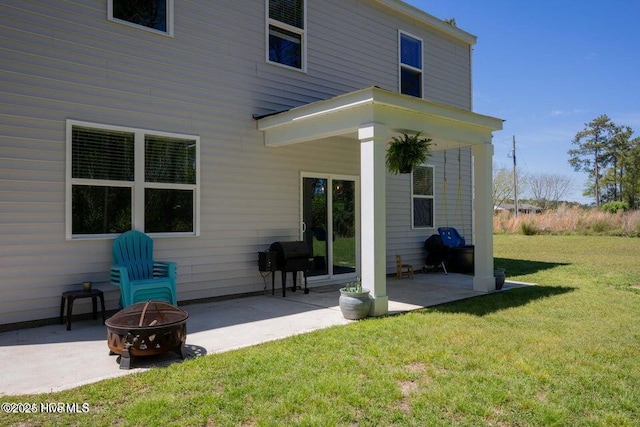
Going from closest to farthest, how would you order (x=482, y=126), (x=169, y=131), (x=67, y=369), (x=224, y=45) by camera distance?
(x=67, y=369), (x=169, y=131), (x=224, y=45), (x=482, y=126)

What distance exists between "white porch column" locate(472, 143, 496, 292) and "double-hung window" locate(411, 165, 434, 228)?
103 inches

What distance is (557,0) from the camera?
36.4ft

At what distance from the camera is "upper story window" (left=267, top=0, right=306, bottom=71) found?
7.18 metres

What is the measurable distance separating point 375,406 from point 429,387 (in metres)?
0.52

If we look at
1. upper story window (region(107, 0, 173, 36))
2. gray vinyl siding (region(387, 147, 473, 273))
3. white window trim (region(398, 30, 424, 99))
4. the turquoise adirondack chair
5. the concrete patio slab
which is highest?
white window trim (region(398, 30, 424, 99))

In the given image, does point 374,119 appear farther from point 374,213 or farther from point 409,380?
point 409,380

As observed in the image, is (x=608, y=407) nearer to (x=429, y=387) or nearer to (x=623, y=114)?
(x=429, y=387)

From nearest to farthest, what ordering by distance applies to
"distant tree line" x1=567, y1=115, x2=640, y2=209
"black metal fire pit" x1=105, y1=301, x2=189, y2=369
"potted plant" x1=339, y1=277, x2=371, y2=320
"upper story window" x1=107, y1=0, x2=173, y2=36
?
"black metal fire pit" x1=105, y1=301, x2=189, y2=369 → "potted plant" x1=339, y1=277, x2=371, y2=320 → "upper story window" x1=107, y1=0, x2=173, y2=36 → "distant tree line" x1=567, y1=115, x2=640, y2=209

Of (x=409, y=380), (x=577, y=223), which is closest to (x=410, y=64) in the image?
(x=409, y=380)

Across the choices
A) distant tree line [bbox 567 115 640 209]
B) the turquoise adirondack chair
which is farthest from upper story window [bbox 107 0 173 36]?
distant tree line [bbox 567 115 640 209]

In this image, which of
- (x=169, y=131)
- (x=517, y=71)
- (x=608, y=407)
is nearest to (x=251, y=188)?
(x=169, y=131)

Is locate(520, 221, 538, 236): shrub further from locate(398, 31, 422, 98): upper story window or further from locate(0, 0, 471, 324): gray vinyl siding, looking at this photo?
locate(0, 0, 471, 324): gray vinyl siding

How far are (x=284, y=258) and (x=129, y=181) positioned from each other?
8.01 ft

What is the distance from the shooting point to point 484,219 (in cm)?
703
